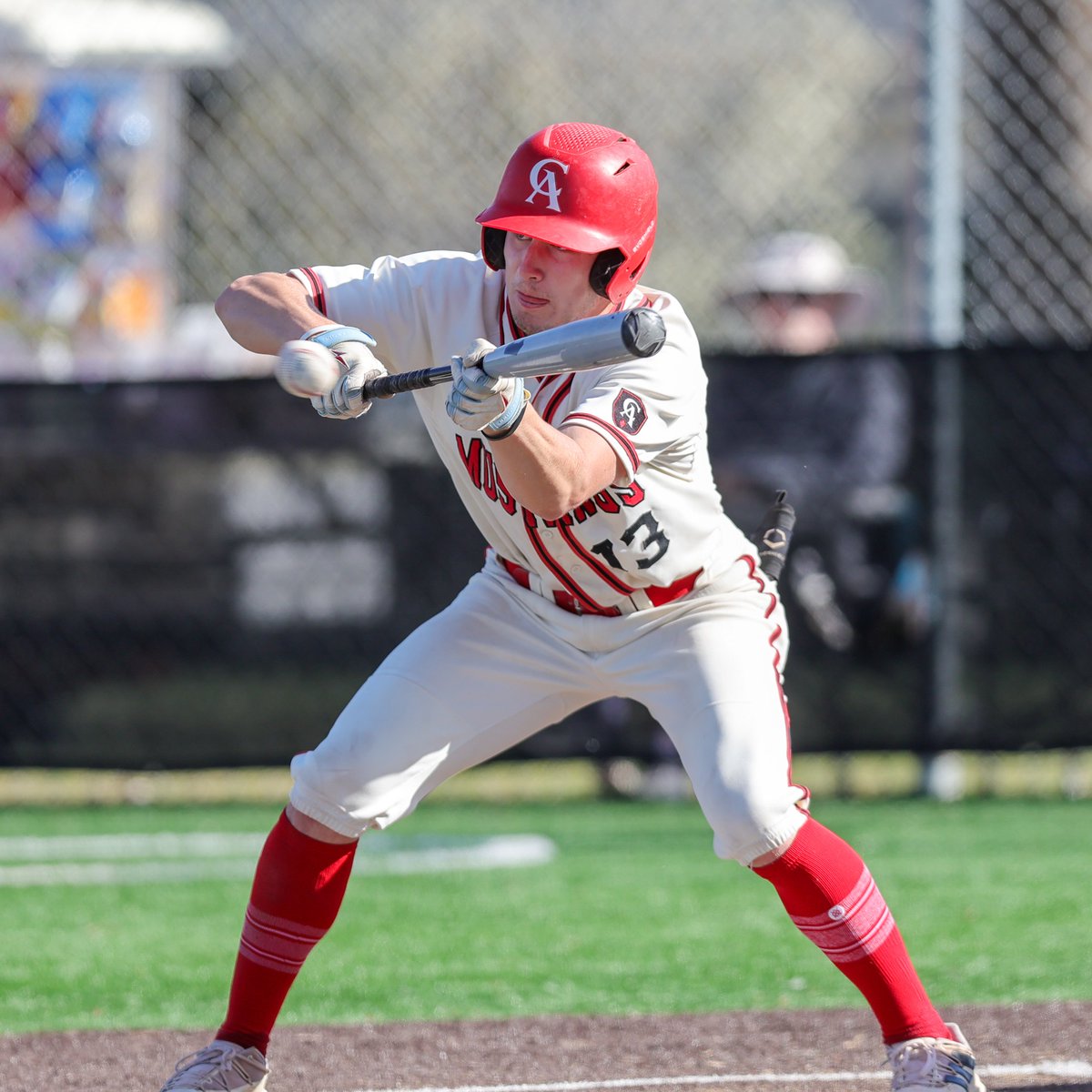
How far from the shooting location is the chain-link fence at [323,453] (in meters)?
7.02

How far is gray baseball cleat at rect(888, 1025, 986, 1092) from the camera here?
10.5 ft

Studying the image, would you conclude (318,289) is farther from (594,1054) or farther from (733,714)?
(594,1054)

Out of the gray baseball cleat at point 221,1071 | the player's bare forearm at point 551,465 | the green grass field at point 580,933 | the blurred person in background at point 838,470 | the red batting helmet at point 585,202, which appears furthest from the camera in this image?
the blurred person in background at point 838,470

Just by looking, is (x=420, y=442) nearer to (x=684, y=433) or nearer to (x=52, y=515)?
(x=52, y=515)

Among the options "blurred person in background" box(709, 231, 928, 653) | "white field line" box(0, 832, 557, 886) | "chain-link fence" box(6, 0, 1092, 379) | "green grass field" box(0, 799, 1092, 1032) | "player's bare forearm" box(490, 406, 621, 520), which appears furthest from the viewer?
"chain-link fence" box(6, 0, 1092, 379)

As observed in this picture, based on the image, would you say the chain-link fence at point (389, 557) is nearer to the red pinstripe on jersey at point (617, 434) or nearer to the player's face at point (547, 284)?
the player's face at point (547, 284)

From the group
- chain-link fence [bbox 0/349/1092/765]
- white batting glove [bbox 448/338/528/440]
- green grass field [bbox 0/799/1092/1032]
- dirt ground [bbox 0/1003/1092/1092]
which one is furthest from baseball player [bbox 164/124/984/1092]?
chain-link fence [bbox 0/349/1092/765]

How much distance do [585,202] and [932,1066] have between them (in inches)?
65.5

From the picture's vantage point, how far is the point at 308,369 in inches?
115

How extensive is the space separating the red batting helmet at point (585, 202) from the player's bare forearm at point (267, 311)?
372 mm

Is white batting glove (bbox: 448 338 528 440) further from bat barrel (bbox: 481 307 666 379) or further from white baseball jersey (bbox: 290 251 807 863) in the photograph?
white baseball jersey (bbox: 290 251 807 863)

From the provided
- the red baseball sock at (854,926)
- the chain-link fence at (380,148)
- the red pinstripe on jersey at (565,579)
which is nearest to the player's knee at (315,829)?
the red pinstripe on jersey at (565,579)

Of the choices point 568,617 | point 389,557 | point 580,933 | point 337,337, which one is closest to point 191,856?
point 389,557

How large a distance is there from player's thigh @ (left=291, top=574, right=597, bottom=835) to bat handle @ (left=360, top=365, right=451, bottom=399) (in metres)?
0.72
